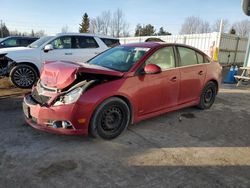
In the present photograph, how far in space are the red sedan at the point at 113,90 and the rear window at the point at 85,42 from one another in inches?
157

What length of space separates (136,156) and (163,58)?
2147mm

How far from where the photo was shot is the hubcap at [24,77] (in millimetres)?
7966

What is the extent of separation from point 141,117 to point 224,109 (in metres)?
2.73

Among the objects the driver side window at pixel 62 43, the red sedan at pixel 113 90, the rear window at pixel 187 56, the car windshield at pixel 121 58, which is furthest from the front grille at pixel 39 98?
the driver side window at pixel 62 43

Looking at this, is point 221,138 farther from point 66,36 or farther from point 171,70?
point 66,36

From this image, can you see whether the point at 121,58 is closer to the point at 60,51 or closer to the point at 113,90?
the point at 113,90

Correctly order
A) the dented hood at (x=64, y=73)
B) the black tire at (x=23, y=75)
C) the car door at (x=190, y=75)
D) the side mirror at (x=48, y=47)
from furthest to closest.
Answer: the side mirror at (x=48, y=47)
the black tire at (x=23, y=75)
the car door at (x=190, y=75)
the dented hood at (x=64, y=73)

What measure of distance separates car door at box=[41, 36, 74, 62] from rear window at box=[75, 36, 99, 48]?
0.26 metres

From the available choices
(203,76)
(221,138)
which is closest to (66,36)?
(203,76)

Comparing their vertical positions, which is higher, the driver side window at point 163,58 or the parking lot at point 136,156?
the driver side window at point 163,58

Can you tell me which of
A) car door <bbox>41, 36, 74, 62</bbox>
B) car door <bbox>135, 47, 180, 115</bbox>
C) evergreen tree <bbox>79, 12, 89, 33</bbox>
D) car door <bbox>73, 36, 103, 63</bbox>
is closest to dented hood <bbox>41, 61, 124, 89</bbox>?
car door <bbox>135, 47, 180, 115</bbox>

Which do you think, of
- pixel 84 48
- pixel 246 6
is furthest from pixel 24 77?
pixel 246 6

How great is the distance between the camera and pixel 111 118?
4309mm

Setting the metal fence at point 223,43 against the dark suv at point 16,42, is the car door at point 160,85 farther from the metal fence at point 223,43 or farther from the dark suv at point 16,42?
the metal fence at point 223,43
